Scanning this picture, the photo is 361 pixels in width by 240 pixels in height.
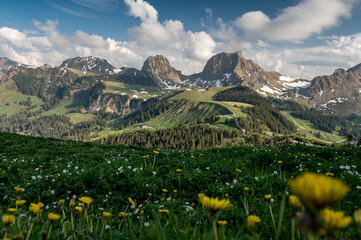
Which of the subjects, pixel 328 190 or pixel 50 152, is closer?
pixel 328 190

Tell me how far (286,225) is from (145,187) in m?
3.84

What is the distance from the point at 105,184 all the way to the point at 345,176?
302 inches

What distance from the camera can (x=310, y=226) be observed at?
823 millimetres

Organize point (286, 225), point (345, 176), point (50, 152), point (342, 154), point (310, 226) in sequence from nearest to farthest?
1. point (310, 226)
2. point (286, 225)
3. point (345, 176)
4. point (342, 154)
5. point (50, 152)

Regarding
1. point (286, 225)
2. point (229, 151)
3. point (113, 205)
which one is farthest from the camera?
point (229, 151)

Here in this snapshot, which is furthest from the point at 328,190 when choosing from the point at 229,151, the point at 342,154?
the point at 229,151

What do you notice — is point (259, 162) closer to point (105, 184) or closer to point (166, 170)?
point (166, 170)

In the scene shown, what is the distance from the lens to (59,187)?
6418 mm

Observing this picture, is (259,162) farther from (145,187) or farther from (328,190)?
(328,190)

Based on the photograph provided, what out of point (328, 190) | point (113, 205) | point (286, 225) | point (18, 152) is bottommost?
point (18, 152)

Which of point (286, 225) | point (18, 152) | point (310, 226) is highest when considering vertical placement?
point (310, 226)

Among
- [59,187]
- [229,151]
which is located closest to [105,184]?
[59,187]

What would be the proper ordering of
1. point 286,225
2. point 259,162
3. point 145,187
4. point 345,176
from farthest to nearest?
1. point 259,162
2. point 345,176
3. point 145,187
4. point 286,225

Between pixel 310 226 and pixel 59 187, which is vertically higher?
pixel 310 226
